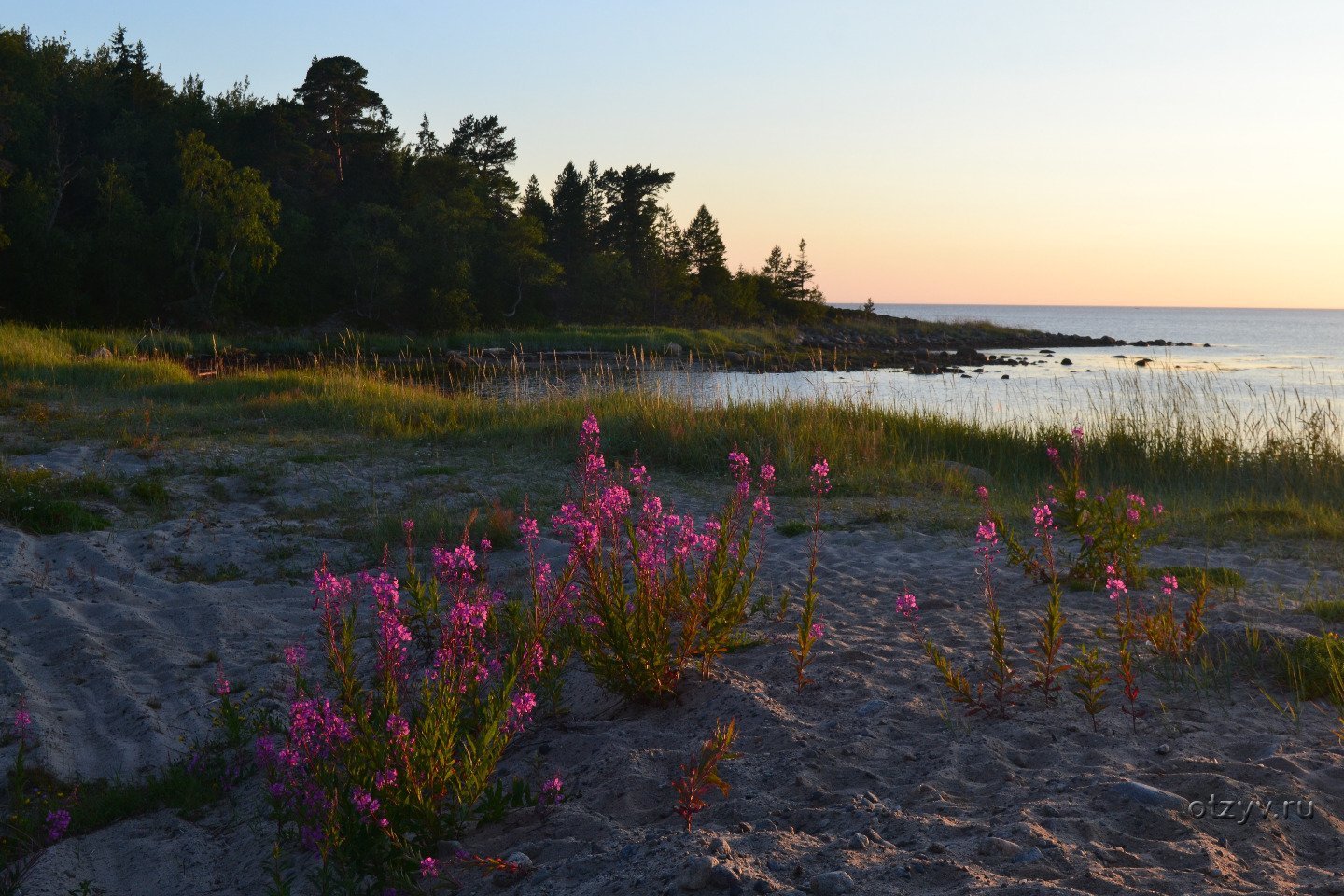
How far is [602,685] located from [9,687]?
2.77 metres

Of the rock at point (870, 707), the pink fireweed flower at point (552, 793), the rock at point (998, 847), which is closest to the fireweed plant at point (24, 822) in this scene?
the pink fireweed flower at point (552, 793)

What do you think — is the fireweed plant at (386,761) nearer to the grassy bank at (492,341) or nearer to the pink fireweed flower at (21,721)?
the pink fireweed flower at (21,721)

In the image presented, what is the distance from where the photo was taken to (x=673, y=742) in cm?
339

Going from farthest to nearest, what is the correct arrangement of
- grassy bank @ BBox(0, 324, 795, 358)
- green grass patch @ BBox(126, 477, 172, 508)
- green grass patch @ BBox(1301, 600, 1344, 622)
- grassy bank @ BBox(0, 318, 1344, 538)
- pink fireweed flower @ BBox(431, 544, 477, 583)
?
grassy bank @ BBox(0, 324, 795, 358) < grassy bank @ BBox(0, 318, 1344, 538) < green grass patch @ BBox(126, 477, 172, 508) < green grass patch @ BBox(1301, 600, 1344, 622) < pink fireweed flower @ BBox(431, 544, 477, 583)

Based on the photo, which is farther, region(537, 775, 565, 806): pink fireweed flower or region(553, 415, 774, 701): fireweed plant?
region(553, 415, 774, 701): fireweed plant

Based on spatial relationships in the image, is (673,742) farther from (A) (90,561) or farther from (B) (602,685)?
(A) (90,561)

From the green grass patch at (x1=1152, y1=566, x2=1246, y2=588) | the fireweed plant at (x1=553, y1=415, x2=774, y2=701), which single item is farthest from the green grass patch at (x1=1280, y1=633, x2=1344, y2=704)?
the fireweed plant at (x1=553, y1=415, x2=774, y2=701)

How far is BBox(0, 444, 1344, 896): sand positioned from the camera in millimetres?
2438

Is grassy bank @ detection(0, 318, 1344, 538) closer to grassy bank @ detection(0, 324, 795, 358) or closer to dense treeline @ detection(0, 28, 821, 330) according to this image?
grassy bank @ detection(0, 324, 795, 358)

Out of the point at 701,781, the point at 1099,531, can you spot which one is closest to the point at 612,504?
the point at 701,781

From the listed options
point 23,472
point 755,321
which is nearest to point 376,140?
point 755,321

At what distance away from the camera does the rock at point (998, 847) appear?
2.43 meters

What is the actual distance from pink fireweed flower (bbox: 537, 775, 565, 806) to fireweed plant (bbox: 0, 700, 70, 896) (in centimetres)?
163

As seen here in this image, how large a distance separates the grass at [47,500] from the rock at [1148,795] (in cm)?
680
